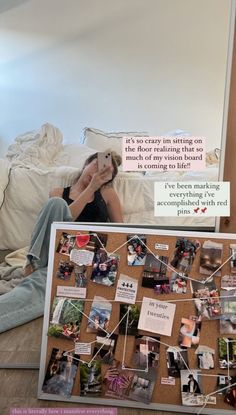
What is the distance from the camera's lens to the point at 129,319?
976mm

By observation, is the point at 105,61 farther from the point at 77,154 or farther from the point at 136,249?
the point at 136,249

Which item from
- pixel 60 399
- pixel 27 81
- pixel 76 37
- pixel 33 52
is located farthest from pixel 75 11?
pixel 60 399

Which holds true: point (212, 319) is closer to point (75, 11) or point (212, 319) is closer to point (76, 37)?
point (76, 37)

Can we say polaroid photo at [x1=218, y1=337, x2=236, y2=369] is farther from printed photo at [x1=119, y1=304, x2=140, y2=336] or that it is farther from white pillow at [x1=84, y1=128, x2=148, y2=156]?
white pillow at [x1=84, y1=128, x2=148, y2=156]

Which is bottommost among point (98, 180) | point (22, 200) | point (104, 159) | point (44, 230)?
point (44, 230)

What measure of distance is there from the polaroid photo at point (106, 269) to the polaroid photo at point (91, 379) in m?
0.21

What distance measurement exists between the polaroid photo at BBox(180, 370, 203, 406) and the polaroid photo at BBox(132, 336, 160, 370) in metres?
0.08

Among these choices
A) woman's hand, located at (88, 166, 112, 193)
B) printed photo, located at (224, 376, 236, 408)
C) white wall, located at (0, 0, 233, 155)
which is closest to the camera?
printed photo, located at (224, 376, 236, 408)

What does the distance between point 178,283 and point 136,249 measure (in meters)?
0.14

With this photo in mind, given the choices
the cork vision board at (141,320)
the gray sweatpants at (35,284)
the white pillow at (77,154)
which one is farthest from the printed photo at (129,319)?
the white pillow at (77,154)

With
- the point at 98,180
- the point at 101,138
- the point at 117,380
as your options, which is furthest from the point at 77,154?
the point at 117,380

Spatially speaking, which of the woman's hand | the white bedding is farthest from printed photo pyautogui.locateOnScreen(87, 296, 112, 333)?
the woman's hand

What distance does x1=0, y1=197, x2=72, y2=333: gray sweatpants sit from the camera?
59.7 inches

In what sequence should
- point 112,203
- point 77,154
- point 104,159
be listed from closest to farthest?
1. point 112,203
2. point 104,159
3. point 77,154
